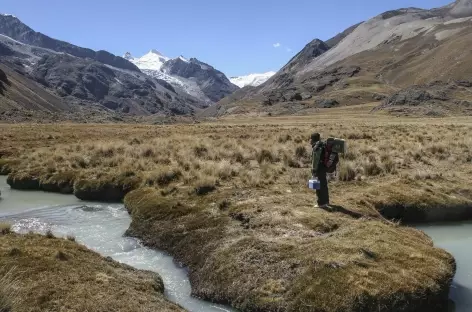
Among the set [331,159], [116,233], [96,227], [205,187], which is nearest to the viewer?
[331,159]

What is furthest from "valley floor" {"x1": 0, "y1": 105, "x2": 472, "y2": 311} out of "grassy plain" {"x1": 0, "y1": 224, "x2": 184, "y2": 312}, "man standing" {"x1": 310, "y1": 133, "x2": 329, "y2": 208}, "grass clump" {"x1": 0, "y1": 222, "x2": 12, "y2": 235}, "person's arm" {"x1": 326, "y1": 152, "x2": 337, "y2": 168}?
"grass clump" {"x1": 0, "y1": 222, "x2": 12, "y2": 235}

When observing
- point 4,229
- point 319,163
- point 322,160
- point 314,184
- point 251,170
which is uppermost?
point 322,160

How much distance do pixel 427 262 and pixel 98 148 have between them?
28662 mm

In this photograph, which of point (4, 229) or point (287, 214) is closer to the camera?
point (4, 229)

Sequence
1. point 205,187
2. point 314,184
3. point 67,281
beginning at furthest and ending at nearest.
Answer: point 205,187 < point 314,184 < point 67,281

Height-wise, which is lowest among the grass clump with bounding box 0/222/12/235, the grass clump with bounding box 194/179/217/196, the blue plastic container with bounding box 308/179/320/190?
the grass clump with bounding box 0/222/12/235

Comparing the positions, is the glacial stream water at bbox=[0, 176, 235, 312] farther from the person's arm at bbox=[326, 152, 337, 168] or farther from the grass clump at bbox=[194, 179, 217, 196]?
the person's arm at bbox=[326, 152, 337, 168]

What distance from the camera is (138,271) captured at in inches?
507

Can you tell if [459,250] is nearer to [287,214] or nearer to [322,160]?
[322,160]

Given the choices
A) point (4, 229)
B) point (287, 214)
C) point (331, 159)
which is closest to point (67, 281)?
point (4, 229)

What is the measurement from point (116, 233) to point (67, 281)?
7.21 metres

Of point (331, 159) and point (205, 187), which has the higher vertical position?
point (331, 159)

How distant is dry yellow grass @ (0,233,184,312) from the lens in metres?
9.73

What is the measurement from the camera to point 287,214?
16172 mm
